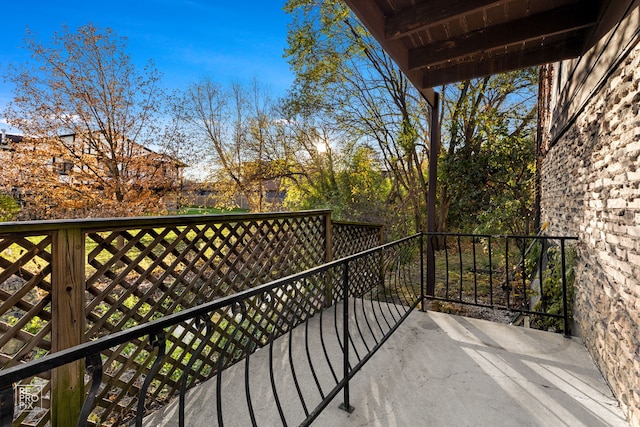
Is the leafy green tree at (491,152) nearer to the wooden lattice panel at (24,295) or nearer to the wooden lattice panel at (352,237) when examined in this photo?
the wooden lattice panel at (352,237)

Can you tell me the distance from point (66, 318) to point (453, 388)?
2313 millimetres

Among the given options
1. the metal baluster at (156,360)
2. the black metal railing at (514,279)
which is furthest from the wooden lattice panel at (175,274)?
the black metal railing at (514,279)

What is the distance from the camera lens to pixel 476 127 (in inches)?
303

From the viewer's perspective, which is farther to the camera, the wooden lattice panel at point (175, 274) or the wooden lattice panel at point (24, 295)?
the wooden lattice panel at point (175, 274)

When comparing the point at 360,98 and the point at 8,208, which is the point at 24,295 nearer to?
the point at 8,208

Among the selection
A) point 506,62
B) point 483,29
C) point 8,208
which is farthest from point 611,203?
point 8,208

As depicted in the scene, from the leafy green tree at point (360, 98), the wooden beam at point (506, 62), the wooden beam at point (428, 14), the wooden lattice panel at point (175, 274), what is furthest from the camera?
the leafy green tree at point (360, 98)

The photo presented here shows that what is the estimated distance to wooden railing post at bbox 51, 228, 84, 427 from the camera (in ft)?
4.85

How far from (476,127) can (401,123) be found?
1.89 meters

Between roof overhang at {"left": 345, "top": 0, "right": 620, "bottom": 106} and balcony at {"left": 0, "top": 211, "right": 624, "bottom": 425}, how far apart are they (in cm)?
190

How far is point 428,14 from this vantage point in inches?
95.6

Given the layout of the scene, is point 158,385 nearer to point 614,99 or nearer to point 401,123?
point 614,99

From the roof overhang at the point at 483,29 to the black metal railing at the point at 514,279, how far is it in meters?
1.79

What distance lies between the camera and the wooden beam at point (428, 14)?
2.26 metres
